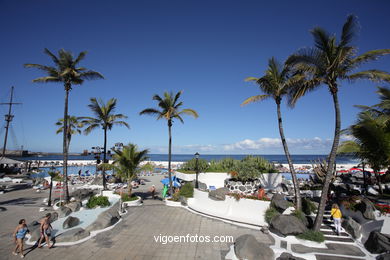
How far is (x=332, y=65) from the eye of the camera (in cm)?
826

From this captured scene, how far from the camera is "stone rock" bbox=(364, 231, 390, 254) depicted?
6.92 m

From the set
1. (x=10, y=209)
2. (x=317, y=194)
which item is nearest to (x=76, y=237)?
(x=10, y=209)

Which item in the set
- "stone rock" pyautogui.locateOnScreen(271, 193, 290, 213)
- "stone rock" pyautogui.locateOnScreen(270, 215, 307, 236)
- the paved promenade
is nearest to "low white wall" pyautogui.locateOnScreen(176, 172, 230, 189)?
the paved promenade

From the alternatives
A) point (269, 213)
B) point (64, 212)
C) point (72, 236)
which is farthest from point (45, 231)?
point (269, 213)

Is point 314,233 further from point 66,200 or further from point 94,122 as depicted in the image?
point 94,122

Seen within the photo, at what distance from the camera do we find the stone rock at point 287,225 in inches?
344

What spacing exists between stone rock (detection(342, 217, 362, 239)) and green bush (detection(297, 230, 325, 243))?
1.52 m

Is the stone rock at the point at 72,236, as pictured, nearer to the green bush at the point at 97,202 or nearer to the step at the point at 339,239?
Answer: the green bush at the point at 97,202

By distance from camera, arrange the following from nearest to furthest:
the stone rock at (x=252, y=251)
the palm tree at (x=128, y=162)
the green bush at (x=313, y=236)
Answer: the stone rock at (x=252, y=251)
the green bush at (x=313, y=236)
the palm tree at (x=128, y=162)

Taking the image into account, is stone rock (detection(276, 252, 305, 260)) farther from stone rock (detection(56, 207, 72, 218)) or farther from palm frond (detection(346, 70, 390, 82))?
stone rock (detection(56, 207, 72, 218))

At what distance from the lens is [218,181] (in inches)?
737

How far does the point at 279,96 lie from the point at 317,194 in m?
8.78

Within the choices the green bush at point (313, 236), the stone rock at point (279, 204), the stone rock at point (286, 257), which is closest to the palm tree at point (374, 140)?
the stone rock at point (279, 204)

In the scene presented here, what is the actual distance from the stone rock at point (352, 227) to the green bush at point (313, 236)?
1518 mm
